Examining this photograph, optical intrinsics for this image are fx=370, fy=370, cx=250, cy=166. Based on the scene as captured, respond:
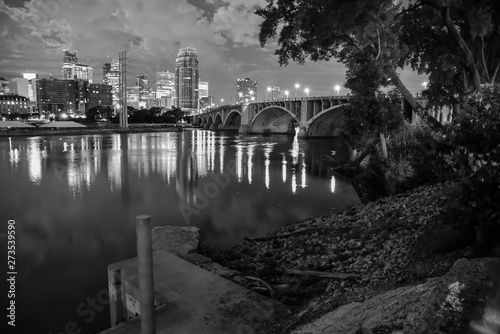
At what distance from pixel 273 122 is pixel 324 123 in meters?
23.0

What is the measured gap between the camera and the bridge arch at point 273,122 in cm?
7932

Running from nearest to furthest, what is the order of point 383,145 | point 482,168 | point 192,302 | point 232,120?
point 482,168, point 192,302, point 383,145, point 232,120

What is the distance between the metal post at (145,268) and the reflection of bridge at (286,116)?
34548 millimetres

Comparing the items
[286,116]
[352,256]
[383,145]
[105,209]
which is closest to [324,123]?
[286,116]

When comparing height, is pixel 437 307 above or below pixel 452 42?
below

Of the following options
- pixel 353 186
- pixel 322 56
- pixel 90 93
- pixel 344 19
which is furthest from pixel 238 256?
pixel 90 93

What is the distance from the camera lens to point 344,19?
9773 millimetres

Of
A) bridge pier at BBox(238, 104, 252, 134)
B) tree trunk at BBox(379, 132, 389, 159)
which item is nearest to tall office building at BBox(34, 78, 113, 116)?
bridge pier at BBox(238, 104, 252, 134)

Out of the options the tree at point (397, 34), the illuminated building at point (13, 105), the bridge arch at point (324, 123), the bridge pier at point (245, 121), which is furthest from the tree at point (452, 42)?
the illuminated building at point (13, 105)

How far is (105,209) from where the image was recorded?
16.8 meters

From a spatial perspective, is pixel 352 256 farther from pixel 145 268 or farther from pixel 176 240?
pixel 145 268

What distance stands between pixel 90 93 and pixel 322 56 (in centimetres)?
19562

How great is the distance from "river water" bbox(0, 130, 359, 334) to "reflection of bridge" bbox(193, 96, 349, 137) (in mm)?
16410

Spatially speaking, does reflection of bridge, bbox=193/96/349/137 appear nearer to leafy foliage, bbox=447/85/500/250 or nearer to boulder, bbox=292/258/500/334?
leafy foliage, bbox=447/85/500/250
